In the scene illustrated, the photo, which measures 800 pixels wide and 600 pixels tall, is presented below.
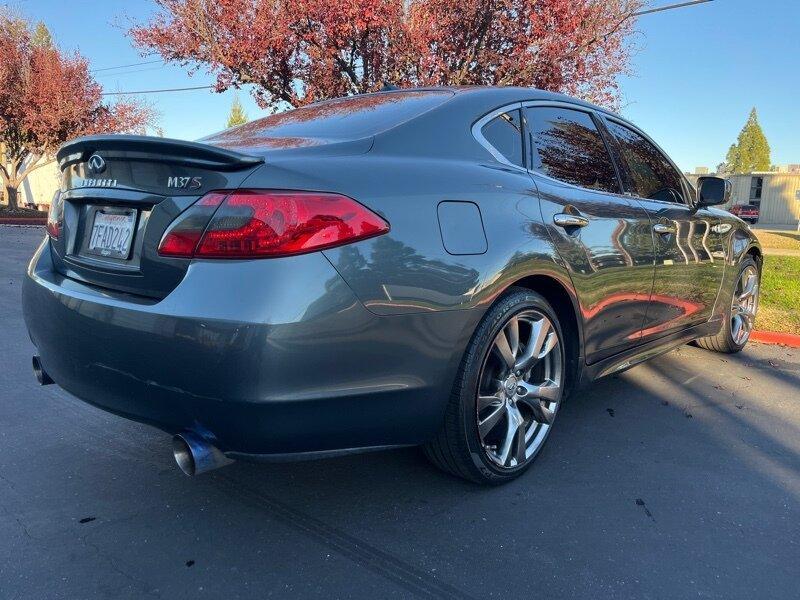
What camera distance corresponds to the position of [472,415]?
2387 millimetres

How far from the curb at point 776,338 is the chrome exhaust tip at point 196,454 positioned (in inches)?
201

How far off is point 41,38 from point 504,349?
3134 cm

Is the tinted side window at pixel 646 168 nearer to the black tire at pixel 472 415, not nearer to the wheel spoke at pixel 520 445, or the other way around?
the black tire at pixel 472 415

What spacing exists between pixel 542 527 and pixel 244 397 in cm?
125

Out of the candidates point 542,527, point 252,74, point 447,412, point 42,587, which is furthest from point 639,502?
point 252,74

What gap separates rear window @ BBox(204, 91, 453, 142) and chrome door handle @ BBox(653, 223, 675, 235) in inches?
56.8

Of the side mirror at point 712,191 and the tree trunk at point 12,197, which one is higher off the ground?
the side mirror at point 712,191

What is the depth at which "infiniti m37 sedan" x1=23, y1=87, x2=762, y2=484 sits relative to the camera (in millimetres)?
1854

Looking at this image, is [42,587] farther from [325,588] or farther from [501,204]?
[501,204]

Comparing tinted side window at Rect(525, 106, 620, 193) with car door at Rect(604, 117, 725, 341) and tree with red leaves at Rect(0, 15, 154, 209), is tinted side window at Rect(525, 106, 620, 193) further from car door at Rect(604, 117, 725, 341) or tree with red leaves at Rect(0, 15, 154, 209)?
tree with red leaves at Rect(0, 15, 154, 209)

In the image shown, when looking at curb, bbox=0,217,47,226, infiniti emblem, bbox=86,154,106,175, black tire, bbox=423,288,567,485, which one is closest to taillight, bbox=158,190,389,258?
infiniti emblem, bbox=86,154,106,175

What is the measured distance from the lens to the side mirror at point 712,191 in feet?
13.0

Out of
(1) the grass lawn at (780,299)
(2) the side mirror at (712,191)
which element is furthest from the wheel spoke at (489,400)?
(1) the grass lawn at (780,299)

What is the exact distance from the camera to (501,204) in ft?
8.05
